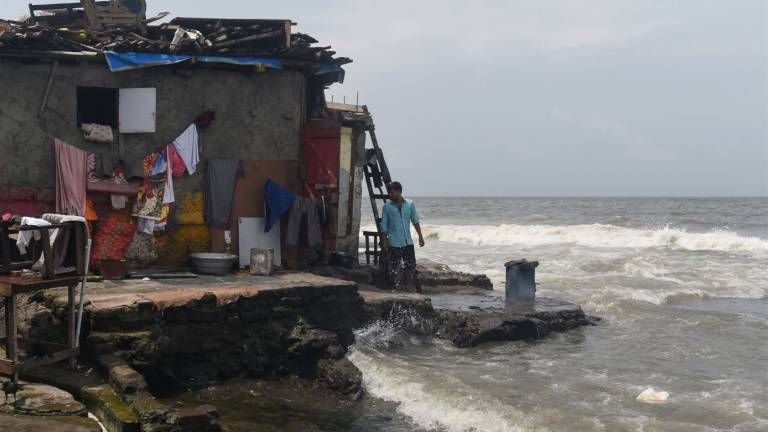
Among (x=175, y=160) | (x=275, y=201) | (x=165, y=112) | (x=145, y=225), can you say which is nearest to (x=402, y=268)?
(x=275, y=201)

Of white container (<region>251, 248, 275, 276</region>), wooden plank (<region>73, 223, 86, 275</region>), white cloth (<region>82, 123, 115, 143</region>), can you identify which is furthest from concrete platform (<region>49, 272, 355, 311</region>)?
white cloth (<region>82, 123, 115, 143</region>)

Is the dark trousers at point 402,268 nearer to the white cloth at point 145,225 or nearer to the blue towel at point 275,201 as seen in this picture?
the blue towel at point 275,201

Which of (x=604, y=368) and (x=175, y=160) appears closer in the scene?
(x=604, y=368)

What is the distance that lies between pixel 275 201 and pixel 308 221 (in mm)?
766

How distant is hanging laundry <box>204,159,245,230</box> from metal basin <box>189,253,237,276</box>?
2.73ft

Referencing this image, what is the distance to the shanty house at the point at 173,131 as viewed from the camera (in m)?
11.1

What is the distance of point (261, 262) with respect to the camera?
11.6 m

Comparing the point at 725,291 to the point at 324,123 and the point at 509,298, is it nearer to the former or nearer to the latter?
the point at 509,298

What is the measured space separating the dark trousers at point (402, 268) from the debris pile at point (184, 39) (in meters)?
3.65

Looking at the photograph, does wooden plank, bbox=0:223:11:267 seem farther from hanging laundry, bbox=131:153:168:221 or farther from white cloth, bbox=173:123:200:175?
white cloth, bbox=173:123:200:175

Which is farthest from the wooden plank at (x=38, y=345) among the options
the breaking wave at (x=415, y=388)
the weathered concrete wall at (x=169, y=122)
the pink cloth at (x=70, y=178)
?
the weathered concrete wall at (x=169, y=122)

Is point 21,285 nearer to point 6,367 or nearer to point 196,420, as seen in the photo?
point 6,367

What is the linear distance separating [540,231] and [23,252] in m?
33.8

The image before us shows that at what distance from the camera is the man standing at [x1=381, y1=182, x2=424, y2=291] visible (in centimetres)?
1290
